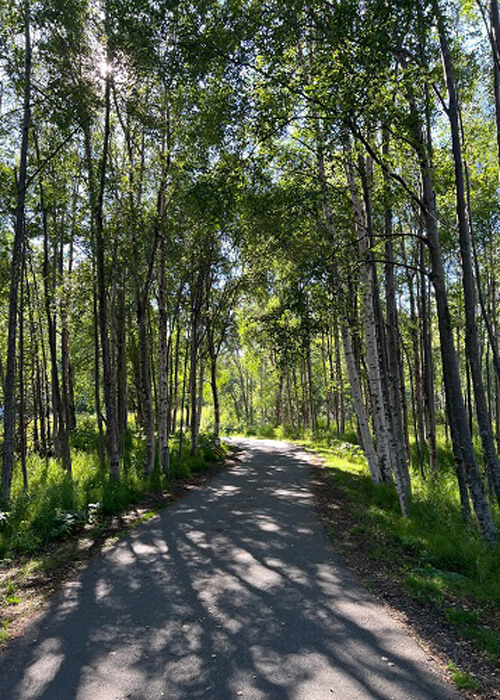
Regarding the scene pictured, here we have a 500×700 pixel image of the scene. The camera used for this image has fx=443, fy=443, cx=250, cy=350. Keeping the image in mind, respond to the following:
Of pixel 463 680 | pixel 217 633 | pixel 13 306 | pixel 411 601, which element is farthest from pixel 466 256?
pixel 13 306

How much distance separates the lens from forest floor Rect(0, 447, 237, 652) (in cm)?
489

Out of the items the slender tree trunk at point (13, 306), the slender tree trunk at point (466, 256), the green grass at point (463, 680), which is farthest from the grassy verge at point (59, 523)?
the slender tree trunk at point (466, 256)

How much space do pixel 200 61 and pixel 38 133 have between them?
6403 millimetres

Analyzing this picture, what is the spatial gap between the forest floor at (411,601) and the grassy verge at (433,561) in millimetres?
10

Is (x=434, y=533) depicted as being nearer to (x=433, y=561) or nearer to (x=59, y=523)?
(x=433, y=561)

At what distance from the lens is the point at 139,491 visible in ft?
35.1

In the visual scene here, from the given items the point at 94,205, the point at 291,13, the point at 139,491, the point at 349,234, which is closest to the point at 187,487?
the point at 139,491

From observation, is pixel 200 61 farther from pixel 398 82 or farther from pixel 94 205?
pixel 94 205

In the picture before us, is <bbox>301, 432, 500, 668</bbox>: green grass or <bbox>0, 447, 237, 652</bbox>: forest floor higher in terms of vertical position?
<bbox>0, 447, 237, 652</bbox>: forest floor

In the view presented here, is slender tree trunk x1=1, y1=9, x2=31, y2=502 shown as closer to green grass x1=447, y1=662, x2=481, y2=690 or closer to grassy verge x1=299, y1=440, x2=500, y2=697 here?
grassy verge x1=299, y1=440, x2=500, y2=697

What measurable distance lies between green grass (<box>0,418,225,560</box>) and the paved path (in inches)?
52.8

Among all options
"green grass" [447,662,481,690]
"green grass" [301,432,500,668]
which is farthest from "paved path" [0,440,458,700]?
"green grass" [301,432,500,668]

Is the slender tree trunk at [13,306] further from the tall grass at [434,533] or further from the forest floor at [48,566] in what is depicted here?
the tall grass at [434,533]

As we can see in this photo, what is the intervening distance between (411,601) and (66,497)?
6.46 m
